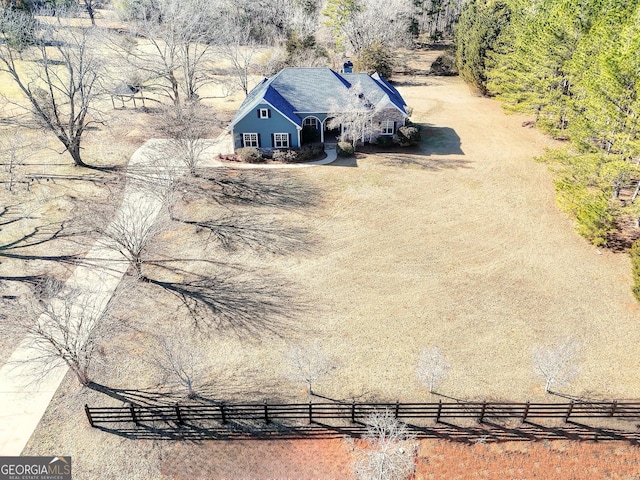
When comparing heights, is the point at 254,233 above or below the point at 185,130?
below

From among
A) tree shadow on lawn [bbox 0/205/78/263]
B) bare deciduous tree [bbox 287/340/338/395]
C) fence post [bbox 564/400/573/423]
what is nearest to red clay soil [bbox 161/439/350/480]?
bare deciduous tree [bbox 287/340/338/395]

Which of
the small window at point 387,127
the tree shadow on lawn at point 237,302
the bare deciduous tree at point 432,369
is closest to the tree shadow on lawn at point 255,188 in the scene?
the tree shadow on lawn at point 237,302

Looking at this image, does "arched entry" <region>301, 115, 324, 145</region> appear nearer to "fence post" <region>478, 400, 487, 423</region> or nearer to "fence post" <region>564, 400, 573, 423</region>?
"fence post" <region>478, 400, 487, 423</region>

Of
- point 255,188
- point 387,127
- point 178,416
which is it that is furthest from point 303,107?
point 178,416

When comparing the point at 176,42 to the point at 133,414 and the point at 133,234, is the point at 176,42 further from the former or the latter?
the point at 133,414

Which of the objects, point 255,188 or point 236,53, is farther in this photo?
point 236,53
